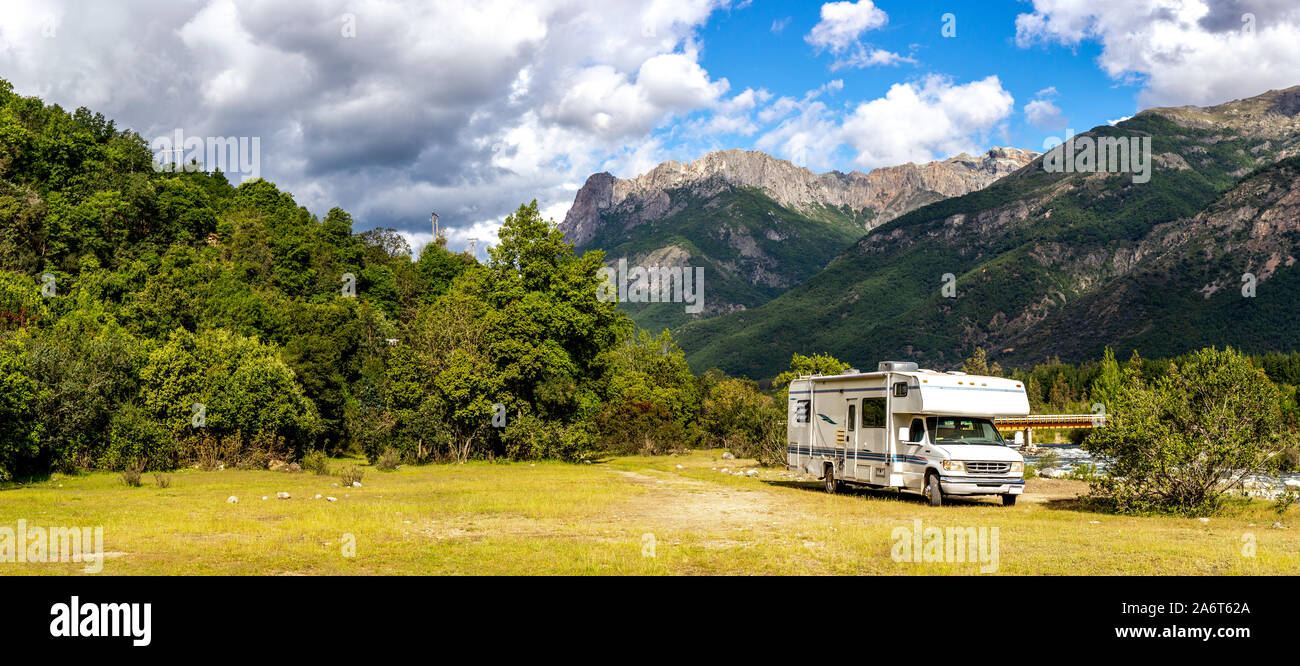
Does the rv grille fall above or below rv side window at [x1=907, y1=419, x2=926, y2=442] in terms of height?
below

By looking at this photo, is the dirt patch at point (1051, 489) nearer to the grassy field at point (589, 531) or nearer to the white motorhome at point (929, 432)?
the grassy field at point (589, 531)

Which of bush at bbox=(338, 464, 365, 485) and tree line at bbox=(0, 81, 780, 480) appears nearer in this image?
bush at bbox=(338, 464, 365, 485)

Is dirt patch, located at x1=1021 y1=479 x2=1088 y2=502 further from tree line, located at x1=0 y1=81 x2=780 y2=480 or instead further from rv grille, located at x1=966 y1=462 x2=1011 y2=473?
tree line, located at x1=0 y1=81 x2=780 y2=480

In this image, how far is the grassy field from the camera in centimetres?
1200

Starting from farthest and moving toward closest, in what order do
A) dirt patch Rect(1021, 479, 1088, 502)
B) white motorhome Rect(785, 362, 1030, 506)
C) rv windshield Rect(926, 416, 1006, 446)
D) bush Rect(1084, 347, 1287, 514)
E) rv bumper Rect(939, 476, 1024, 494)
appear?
dirt patch Rect(1021, 479, 1088, 502), rv windshield Rect(926, 416, 1006, 446), white motorhome Rect(785, 362, 1030, 506), rv bumper Rect(939, 476, 1024, 494), bush Rect(1084, 347, 1287, 514)

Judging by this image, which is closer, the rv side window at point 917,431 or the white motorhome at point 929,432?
the white motorhome at point 929,432

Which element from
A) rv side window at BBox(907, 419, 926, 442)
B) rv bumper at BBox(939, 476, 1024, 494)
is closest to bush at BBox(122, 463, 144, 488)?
rv side window at BBox(907, 419, 926, 442)

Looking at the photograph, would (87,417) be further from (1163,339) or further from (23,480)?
(1163,339)

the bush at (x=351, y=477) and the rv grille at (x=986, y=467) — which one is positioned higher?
the rv grille at (x=986, y=467)

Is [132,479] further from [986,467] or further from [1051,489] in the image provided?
[1051,489]

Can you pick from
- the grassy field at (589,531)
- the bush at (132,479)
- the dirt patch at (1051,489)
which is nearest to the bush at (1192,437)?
the grassy field at (589,531)

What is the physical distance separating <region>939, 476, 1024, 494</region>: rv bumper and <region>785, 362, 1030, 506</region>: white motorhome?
2 cm

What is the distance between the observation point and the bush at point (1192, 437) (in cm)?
1917

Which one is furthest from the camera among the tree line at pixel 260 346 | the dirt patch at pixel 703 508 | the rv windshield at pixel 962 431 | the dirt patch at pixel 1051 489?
the tree line at pixel 260 346
